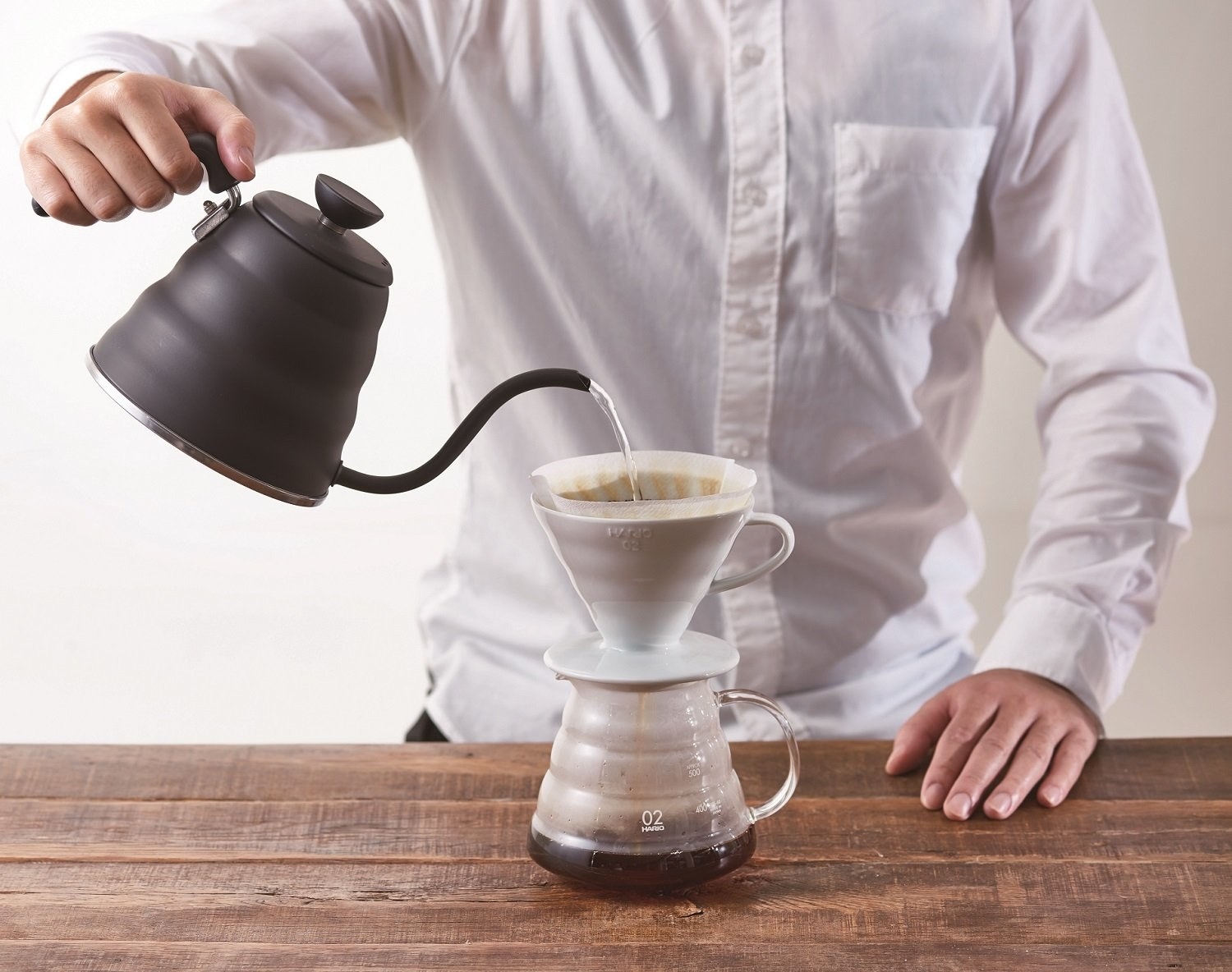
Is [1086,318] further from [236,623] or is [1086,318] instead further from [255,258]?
[236,623]

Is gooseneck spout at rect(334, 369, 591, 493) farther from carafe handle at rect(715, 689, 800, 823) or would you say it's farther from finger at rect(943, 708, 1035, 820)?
finger at rect(943, 708, 1035, 820)

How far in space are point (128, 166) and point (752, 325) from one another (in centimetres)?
74

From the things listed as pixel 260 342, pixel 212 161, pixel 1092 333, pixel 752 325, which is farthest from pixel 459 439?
pixel 1092 333

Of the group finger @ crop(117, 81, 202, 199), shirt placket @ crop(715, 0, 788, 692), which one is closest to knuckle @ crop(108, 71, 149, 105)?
finger @ crop(117, 81, 202, 199)

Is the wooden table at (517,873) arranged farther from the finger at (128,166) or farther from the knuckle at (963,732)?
the finger at (128,166)

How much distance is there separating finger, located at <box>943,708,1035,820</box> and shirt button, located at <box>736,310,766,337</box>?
1.62ft

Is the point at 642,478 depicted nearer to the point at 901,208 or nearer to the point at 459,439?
the point at 459,439

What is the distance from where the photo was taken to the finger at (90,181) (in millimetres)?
817

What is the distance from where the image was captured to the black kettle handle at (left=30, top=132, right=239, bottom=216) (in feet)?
2.59

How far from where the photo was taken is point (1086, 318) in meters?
1.50

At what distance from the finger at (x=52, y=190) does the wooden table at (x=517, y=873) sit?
0.47 m

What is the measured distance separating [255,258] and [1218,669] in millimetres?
2688

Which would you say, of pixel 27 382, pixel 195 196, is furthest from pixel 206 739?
pixel 195 196

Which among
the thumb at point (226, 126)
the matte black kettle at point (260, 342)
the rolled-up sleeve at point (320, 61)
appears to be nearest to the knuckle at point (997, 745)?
the matte black kettle at point (260, 342)
